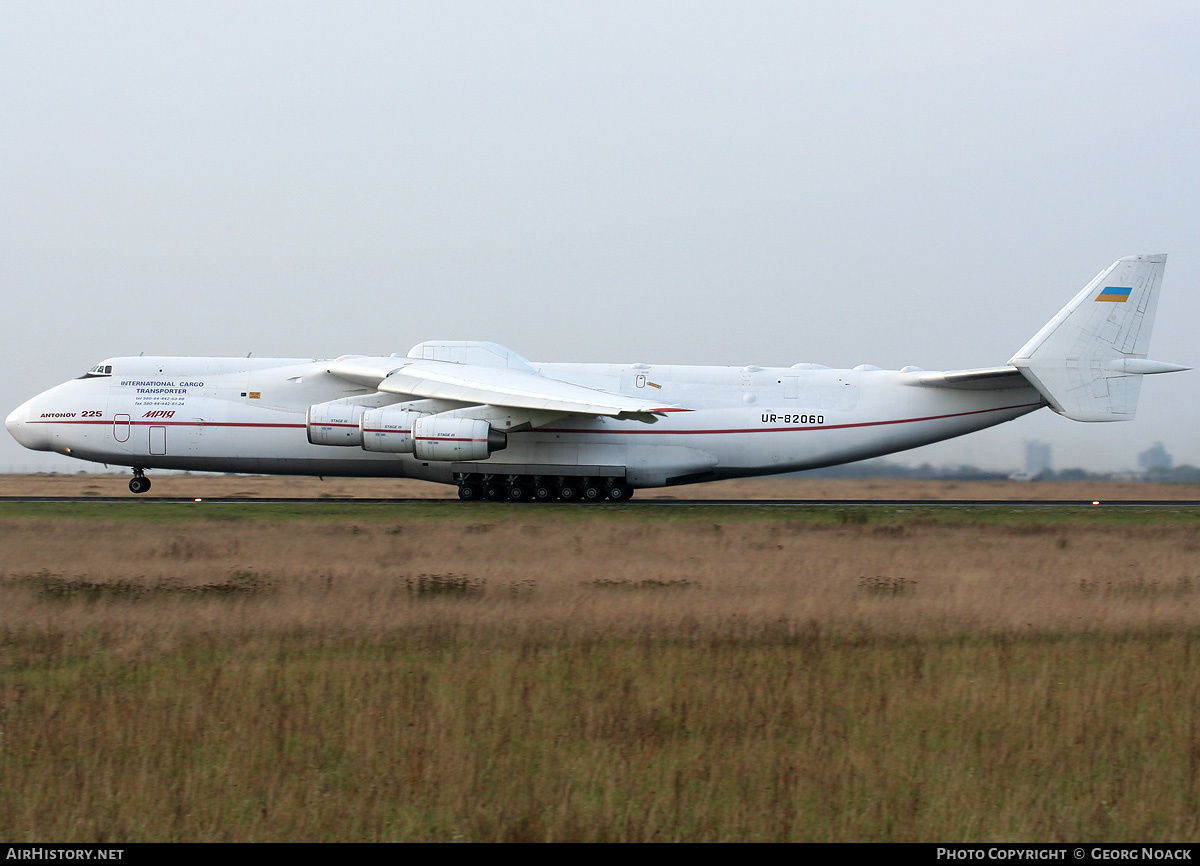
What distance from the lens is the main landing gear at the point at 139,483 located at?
94.8ft

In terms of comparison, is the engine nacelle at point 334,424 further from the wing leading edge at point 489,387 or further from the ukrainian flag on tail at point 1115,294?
the ukrainian flag on tail at point 1115,294

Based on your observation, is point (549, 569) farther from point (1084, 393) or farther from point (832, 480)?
point (832, 480)

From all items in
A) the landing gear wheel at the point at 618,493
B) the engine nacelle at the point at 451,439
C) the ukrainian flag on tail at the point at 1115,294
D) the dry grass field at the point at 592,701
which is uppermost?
the ukrainian flag on tail at the point at 1115,294

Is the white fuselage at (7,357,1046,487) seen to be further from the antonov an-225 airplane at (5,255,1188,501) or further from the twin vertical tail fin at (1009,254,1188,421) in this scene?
the twin vertical tail fin at (1009,254,1188,421)

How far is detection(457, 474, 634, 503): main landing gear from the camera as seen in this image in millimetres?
26859

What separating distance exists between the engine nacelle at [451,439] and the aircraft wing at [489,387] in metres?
0.63

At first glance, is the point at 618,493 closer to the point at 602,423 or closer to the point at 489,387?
the point at 602,423

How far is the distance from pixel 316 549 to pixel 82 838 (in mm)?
11306

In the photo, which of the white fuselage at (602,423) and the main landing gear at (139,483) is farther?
the main landing gear at (139,483)

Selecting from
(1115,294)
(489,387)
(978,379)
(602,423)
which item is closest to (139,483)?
(489,387)

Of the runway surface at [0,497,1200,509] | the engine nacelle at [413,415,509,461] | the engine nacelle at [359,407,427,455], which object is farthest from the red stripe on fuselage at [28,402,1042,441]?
the engine nacelle at [359,407,427,455]

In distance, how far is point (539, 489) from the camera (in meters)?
27.0

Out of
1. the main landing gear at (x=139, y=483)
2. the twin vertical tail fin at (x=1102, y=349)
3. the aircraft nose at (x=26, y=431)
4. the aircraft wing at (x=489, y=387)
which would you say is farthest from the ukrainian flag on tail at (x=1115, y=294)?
the aircraft nose at (x=26, y=431)
